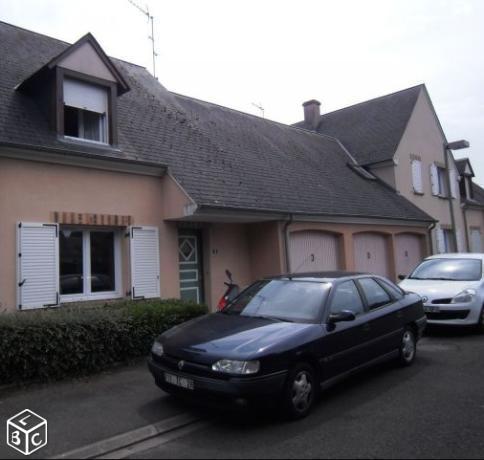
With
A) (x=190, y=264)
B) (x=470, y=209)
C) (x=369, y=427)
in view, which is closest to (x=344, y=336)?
(x=369, y=427)

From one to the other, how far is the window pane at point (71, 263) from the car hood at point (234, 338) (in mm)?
3943

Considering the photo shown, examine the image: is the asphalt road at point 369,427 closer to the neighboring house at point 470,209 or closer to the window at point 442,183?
the window at point 442,183

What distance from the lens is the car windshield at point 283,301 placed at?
573 centimetres

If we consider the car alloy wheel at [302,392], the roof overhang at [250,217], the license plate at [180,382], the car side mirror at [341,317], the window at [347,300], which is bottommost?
the car alloy wheel at [302,392]

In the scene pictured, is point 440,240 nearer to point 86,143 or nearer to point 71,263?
point 86,143

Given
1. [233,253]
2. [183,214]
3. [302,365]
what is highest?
[183,214]

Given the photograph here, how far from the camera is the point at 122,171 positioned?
9750 millimetres

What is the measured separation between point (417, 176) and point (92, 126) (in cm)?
1550

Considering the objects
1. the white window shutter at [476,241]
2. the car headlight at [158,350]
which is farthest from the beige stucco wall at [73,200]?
the white window shutter at [476,241]

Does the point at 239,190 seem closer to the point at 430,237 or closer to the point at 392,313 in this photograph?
the point at 392,313

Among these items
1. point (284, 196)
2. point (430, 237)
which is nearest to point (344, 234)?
point (284, 196)

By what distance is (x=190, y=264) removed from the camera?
37.2 ft

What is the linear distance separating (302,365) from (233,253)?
709cm

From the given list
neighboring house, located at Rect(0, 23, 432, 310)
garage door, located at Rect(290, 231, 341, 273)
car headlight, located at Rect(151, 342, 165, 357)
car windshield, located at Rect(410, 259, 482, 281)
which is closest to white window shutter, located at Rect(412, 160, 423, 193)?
neighboring house, located at Rect(0, 23, 432, 310)
